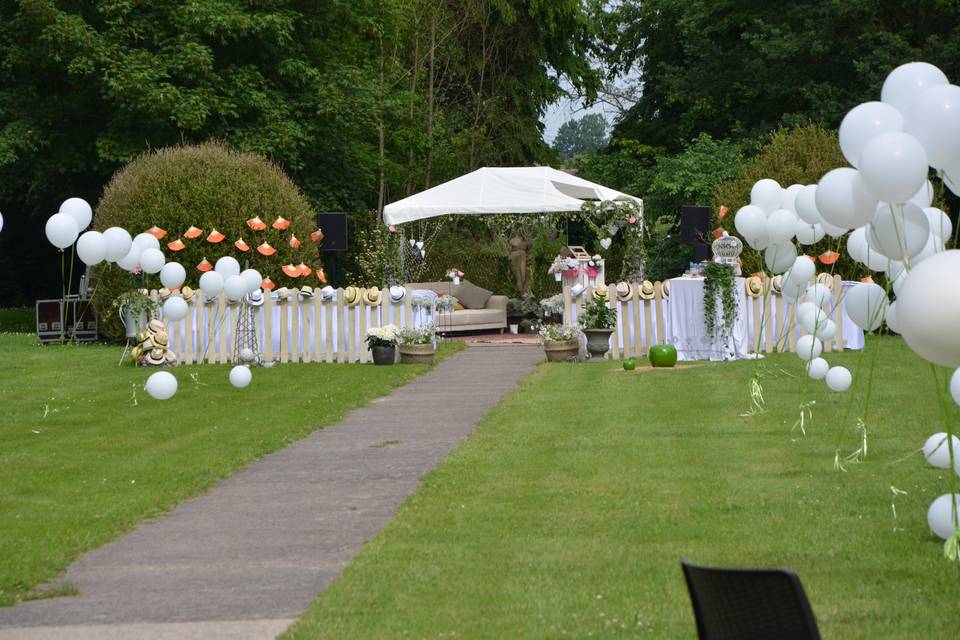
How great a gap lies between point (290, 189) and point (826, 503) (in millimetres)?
17917

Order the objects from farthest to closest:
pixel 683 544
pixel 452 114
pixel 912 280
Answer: pixel 452 114 → pixel 683 544 → pixel 912 280

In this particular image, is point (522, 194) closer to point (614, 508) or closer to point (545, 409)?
point (545, 409)

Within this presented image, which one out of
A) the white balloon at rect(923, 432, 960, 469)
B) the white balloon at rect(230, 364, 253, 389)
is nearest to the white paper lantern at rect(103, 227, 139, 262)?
the white balloon at rect(230, 364, 253, 389)

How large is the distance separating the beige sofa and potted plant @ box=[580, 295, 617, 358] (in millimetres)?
5980

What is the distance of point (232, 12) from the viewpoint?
94.6 feet

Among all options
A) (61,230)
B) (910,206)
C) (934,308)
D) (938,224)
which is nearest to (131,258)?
(61,230)

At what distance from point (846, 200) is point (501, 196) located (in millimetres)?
17380

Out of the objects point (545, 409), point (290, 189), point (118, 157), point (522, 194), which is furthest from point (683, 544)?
point (118, 157)

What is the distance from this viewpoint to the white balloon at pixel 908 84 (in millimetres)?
6355

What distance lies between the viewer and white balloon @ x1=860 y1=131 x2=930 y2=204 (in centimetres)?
574

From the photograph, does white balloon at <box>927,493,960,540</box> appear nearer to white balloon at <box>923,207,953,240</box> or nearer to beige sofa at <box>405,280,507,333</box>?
white balloon at <box>923,207,953,240</box>

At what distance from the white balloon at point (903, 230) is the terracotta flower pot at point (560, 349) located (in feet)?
41.9

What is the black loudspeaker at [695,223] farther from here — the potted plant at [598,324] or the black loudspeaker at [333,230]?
the black loudspeaker at [333,230]

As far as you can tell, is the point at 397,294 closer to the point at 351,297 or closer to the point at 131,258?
the point at 351,297
